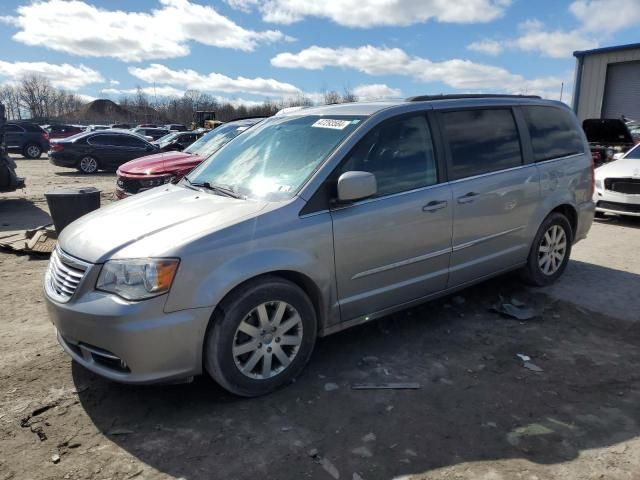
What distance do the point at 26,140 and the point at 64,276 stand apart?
86.2 ft

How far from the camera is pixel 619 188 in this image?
8586 millimetres

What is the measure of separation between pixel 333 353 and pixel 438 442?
126 centimetres

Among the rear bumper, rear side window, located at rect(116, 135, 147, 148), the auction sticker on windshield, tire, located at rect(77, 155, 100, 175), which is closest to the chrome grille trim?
the auction sticker on windshield

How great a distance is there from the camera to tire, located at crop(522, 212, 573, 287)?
5.05m

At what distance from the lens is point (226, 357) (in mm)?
3084

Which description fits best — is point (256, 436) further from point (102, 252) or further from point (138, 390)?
point (102, 252)

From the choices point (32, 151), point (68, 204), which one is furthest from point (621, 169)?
point (32, 151)

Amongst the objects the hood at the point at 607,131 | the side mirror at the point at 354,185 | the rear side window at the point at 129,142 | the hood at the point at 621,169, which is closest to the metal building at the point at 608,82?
the hood at the point at 607,131

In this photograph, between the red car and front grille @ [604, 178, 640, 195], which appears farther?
front grille @ [604, 178, 640, 195]

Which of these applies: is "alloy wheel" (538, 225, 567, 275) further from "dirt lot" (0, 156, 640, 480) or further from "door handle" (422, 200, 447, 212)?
"door handle" (422, 200, 447, 212)

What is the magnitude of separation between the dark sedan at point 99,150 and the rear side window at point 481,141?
50.0 feet

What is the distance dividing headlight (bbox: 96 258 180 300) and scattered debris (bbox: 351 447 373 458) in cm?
137

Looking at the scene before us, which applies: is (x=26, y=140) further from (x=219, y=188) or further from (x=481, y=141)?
(x=481, y=141)

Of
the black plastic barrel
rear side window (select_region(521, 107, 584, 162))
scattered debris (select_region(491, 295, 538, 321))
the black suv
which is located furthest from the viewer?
the black suv
